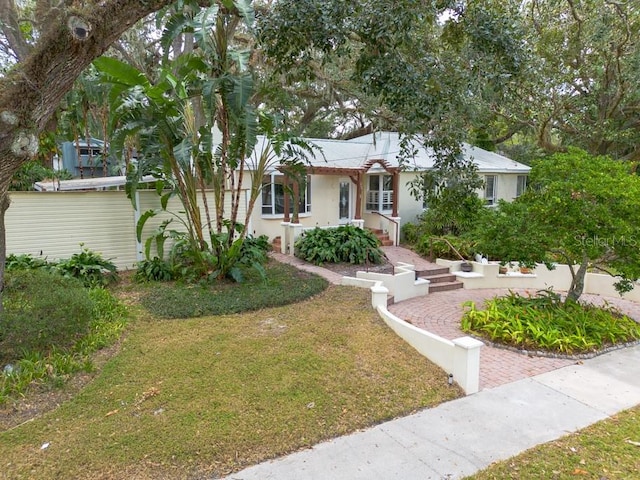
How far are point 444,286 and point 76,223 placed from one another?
923 cm

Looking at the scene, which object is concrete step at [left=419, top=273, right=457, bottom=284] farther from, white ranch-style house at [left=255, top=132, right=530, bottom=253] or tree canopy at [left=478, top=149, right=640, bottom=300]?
white ranch-style house at [left=255, top=132, right=530, bottom=253]

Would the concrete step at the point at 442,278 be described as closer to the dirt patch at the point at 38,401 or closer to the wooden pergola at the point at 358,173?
the wooden pergola at the point at 358,173

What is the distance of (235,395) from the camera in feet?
14.6

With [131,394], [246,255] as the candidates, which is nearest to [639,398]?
[131,394]

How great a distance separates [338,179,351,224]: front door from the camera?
623 inches

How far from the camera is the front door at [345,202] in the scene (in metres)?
15.8

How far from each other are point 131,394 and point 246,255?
Result: 17.6ft

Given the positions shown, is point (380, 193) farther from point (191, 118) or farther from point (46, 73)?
point (46, 73)

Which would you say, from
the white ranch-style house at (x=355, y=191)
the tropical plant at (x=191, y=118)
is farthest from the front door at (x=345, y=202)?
the tropical plant at (x=191, y=118)

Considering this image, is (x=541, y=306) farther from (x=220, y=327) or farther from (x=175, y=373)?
(x=175, y=373)

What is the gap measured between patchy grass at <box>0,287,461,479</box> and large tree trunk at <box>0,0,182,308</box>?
2.55 meters

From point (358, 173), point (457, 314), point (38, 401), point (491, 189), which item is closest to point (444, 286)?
point (457, 314)

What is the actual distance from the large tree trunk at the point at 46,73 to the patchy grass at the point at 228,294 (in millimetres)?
3785

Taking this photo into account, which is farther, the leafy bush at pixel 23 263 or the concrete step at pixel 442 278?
the concrete step at pixel 442 278
